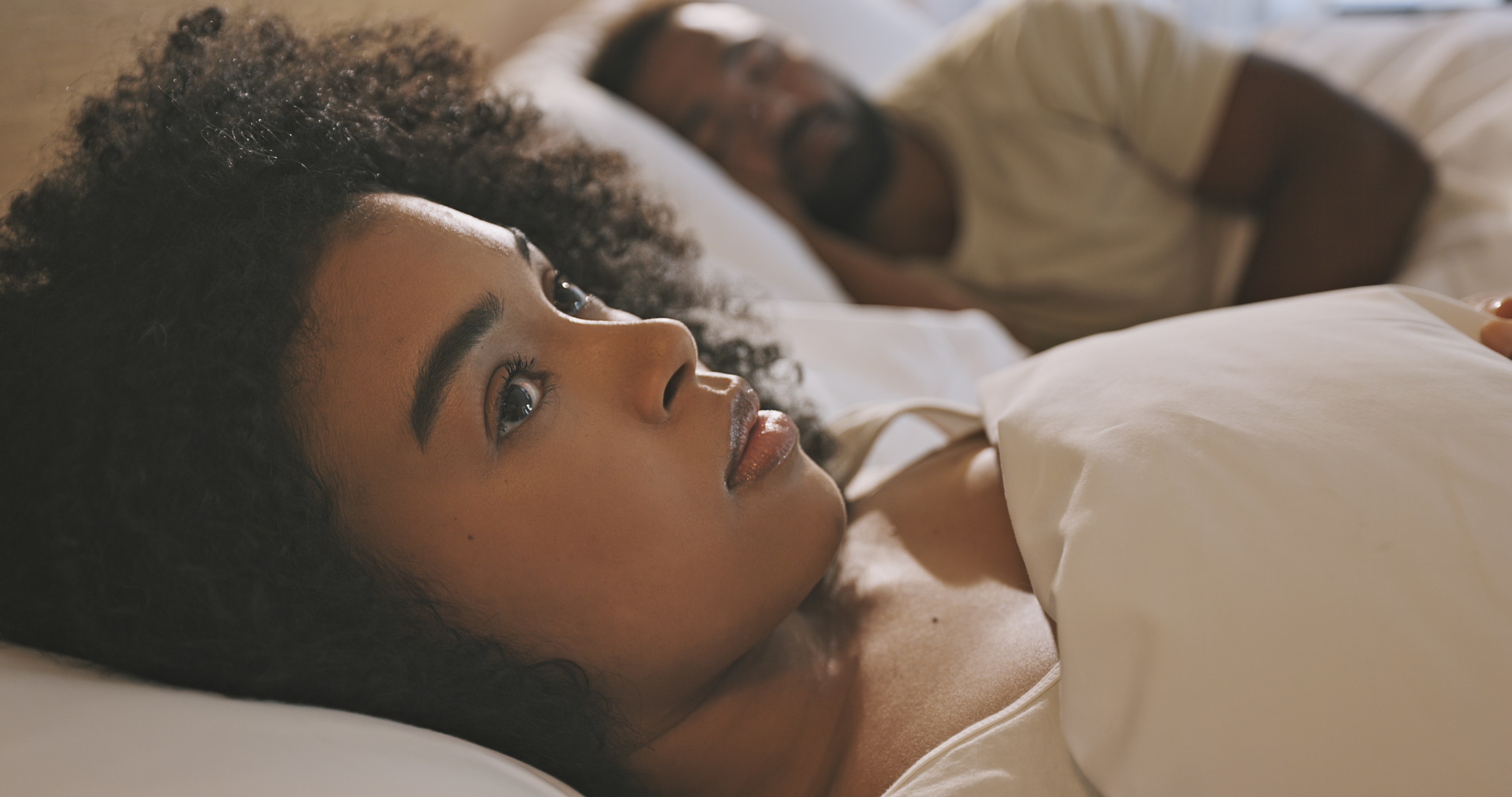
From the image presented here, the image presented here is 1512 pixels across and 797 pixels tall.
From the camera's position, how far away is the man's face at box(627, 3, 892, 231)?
1.85m

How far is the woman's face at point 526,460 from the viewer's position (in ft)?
2.08

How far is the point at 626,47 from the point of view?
188 cm

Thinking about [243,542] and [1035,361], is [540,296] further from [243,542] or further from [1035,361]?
[1035,361]

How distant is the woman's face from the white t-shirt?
124 centimetres

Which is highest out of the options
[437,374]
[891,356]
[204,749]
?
[437,374]

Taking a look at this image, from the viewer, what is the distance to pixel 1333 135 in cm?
152

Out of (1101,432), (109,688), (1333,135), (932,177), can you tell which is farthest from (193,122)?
(1333,135)

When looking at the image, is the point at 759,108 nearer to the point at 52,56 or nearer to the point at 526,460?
the point at 52,56

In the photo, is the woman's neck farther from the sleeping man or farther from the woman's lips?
the sleeping man

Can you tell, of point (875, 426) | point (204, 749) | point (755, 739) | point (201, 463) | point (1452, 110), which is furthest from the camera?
point (1452, 110)

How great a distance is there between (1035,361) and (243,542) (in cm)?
64

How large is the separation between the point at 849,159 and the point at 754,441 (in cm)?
126

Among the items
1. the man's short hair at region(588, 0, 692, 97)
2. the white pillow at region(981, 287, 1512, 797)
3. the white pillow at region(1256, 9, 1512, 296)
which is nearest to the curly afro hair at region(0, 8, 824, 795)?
the white pillow at region(981, 287, 1512, 797)

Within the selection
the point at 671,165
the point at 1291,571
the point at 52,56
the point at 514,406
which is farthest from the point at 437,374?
the point at 671,165
